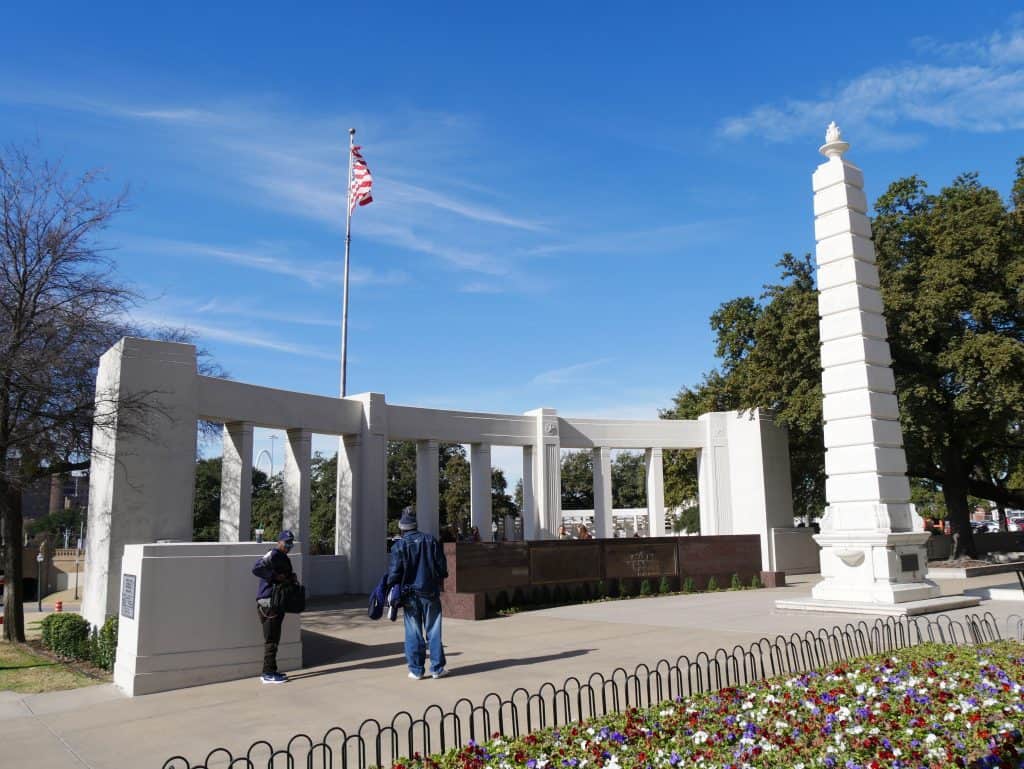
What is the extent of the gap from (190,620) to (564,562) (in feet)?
34.2

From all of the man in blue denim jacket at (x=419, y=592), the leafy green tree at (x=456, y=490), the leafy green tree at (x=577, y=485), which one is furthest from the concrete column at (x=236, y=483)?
the leafy green tree at (x=577, y=485)

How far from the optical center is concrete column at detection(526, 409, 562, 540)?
24.4 m

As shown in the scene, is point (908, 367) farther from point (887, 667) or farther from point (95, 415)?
point (95, 415)

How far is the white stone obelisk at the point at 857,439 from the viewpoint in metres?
14.5

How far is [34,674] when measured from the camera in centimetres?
1073

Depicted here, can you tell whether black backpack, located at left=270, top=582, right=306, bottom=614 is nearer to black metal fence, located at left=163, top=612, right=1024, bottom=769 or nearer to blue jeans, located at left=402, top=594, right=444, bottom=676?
blue jeans, located at left=402, top=594, right=444, bottom=676

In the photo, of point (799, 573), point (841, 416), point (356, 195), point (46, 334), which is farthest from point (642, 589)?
point (356, 195)

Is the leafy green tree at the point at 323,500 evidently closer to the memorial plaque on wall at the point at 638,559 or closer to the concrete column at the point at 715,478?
the concrete column at the point at 715,478

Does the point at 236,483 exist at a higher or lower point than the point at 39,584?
higher

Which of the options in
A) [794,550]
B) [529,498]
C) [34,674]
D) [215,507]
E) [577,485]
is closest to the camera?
[34,674]

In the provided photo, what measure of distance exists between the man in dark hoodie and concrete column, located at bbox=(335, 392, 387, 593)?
11553 millimetres

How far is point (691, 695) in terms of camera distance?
7043mm

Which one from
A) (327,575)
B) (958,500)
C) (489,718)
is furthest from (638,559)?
(958,500)

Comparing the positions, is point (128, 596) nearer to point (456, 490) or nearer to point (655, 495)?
point (655, 495)
